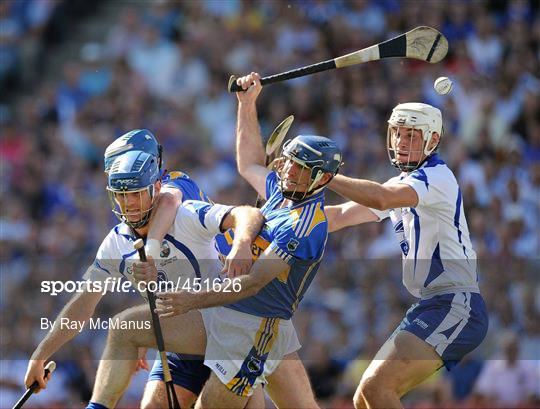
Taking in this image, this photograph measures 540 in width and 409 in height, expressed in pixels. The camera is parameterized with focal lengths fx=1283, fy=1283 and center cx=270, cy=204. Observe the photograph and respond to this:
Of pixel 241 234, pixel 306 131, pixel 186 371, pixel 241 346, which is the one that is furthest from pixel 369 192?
pixel 306 131

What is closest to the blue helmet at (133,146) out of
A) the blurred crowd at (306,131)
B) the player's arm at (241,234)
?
the player's arm at (241,234)

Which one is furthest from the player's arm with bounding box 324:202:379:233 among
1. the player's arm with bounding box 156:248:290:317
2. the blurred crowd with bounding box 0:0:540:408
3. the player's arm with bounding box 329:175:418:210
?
the blurred crowd with bounding box 0:0:540:408

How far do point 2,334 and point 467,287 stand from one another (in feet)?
16.9

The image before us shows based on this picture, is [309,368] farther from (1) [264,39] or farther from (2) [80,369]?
(1) [264,39]

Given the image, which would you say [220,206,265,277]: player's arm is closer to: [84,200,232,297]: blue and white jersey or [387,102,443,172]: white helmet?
[84,200,232,297]: blue and white jersey

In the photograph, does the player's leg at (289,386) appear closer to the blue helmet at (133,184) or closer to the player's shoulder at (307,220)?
the player's shoulder at (307,220)

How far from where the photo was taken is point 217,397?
20.1 feet

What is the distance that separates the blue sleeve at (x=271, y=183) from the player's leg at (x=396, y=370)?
1.00 m

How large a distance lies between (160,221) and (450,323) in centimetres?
157

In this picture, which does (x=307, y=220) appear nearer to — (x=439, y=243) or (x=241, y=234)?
(x=241, y=234)

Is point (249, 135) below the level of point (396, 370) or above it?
above

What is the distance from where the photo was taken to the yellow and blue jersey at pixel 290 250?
20.2 feet

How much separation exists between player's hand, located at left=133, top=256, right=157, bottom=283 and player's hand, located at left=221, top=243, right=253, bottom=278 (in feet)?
1.29

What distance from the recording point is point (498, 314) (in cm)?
963
